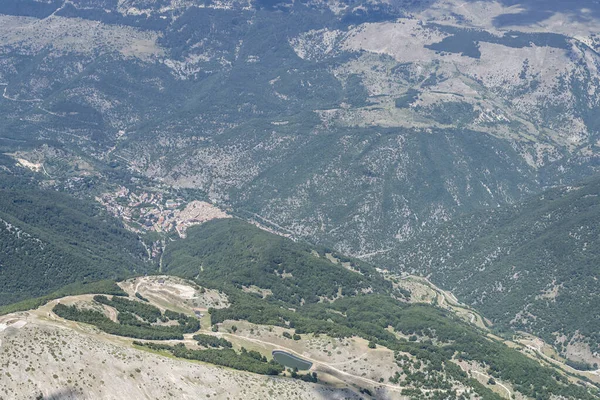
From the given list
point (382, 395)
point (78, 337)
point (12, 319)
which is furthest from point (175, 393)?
point (382, 395)

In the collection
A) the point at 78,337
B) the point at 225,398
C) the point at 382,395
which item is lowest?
the point at 382,395

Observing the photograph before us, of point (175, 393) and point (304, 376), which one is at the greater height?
point (175, 393)

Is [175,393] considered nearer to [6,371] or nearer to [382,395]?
[6,371]

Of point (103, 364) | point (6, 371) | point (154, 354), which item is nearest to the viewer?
point (6, 371)

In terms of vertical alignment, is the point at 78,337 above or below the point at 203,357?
above

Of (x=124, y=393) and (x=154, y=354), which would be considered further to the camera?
(x=154, y=354)

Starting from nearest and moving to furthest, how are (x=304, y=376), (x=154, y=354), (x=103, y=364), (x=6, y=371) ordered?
(x=6, y=371), (x=103, y=364), (x=154, y=354), (x=304, y=376)

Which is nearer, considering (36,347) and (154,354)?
(36,347)

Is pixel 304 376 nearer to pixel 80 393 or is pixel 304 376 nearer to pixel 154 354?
pixel 154 354

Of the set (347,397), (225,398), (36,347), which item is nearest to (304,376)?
(347,397)
